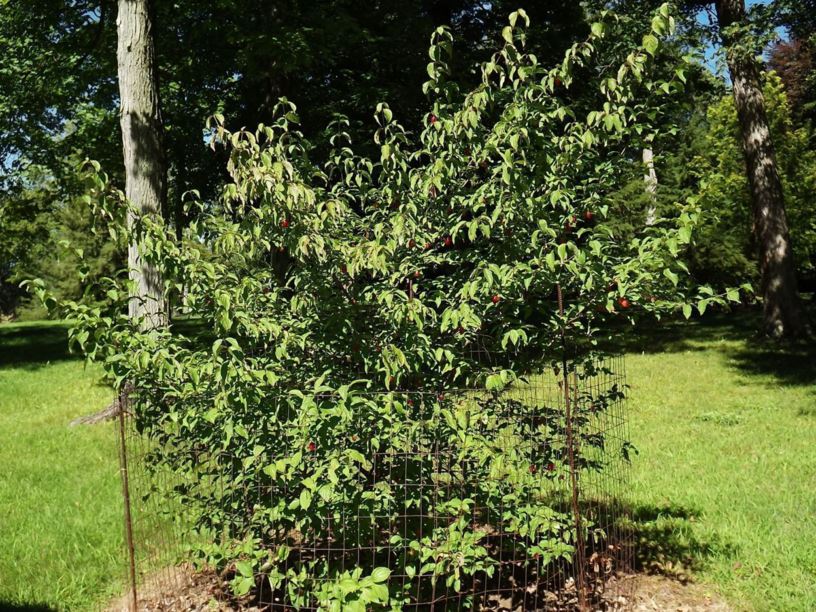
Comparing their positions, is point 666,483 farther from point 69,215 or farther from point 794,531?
point 69,215

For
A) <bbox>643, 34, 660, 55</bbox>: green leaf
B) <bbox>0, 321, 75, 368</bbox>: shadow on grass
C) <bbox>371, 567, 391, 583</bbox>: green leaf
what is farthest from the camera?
<bbox>0, 321, 75, 368</bbox>: shadow on grass

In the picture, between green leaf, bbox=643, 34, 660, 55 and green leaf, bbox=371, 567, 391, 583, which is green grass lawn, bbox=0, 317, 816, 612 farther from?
green leaf, bbox=643, 34, 660, 55

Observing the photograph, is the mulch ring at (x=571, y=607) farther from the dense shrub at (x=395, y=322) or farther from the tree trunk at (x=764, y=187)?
the tree trunk at (x=764, y=187)

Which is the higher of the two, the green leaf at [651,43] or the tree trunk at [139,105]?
the tree trunk at [139,105]

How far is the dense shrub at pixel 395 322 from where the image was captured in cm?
307

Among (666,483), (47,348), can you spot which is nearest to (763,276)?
(666,483)

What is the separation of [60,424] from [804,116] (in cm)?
2460

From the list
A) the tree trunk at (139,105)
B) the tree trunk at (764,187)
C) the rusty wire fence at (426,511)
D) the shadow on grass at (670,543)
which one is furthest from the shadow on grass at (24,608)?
the tree trunk at (764,187)

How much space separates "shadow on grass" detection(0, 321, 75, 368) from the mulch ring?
10.4 m

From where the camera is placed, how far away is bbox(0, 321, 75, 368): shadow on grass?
50.5 feet

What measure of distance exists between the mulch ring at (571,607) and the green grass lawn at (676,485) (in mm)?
174

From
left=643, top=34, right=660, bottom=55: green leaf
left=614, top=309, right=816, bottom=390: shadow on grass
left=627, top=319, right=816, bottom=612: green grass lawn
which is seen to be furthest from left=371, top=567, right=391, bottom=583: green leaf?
left=614, top=309, right=816, bottom=390: shadow on grass

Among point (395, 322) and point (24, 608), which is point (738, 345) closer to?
point (395, 322)

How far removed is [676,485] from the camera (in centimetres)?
610
